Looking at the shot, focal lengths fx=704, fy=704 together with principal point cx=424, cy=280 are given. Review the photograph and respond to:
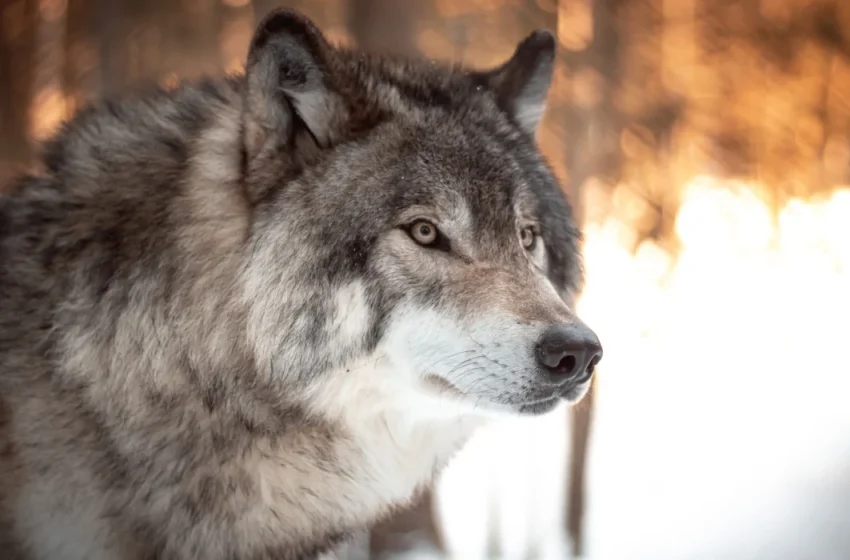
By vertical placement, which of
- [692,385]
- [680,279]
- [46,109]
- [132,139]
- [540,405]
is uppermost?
[46,109]

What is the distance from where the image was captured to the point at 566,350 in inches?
40.1

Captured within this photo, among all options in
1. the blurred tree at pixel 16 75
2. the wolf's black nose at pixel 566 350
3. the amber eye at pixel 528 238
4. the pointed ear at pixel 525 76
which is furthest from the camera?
the blurred tree at pixel 16 75

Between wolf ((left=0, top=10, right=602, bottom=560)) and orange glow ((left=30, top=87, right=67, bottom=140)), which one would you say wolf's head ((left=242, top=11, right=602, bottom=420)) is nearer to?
wolf ((left=0, top=10, right=602, bottom=560))

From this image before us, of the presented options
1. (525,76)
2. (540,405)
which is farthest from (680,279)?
(540,405)

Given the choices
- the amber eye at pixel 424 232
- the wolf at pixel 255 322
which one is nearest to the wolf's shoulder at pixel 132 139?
the wolf at pixel 255 322

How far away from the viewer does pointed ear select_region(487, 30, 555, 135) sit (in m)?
1.51

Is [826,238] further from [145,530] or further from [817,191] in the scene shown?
[145,530]

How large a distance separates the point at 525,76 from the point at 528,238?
412 millimetres

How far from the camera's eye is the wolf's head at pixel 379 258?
3.52ft

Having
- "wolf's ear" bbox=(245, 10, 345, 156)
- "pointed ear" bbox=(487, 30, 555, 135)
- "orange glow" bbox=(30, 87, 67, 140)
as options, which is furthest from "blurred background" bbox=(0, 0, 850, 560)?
"wolf's ear" bbox=(245, 10, 345, 156)

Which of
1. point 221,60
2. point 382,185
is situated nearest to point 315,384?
point 382,185

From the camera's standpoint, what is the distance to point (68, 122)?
136 cm

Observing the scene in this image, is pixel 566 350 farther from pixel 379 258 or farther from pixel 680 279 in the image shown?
pixel 680 279

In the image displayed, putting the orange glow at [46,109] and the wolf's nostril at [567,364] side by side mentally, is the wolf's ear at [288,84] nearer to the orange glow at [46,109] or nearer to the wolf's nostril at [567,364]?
the wolf's nostril at [567,364]
